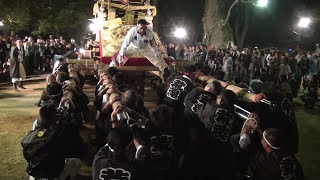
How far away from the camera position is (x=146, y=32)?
712 cm

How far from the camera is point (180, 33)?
24844 mm

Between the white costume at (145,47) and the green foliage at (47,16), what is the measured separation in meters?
11.4

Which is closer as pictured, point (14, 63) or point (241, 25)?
point (14, 63)

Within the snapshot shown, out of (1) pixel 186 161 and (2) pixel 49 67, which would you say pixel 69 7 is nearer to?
(2) pixel 49 67

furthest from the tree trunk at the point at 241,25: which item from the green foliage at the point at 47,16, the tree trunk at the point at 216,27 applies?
the green foliage at the point at 47,16

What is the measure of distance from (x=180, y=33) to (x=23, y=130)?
19444 mm

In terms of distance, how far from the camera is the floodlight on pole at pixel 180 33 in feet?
81.6

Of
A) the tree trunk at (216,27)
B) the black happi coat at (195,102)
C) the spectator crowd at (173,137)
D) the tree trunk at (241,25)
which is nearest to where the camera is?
the spectator crowd at (173,137)

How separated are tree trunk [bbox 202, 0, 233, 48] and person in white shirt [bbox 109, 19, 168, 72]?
12.2 meters

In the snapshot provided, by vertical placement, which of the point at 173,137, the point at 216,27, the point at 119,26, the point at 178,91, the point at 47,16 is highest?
the point at 47,16

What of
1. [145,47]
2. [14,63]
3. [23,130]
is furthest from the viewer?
[14,63]

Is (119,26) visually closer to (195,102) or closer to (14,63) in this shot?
(14,63)

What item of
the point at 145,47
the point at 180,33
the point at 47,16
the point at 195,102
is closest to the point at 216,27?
the point at 180,33

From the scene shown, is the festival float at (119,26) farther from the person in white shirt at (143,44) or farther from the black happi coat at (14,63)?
the black happi coat at (14,63)
